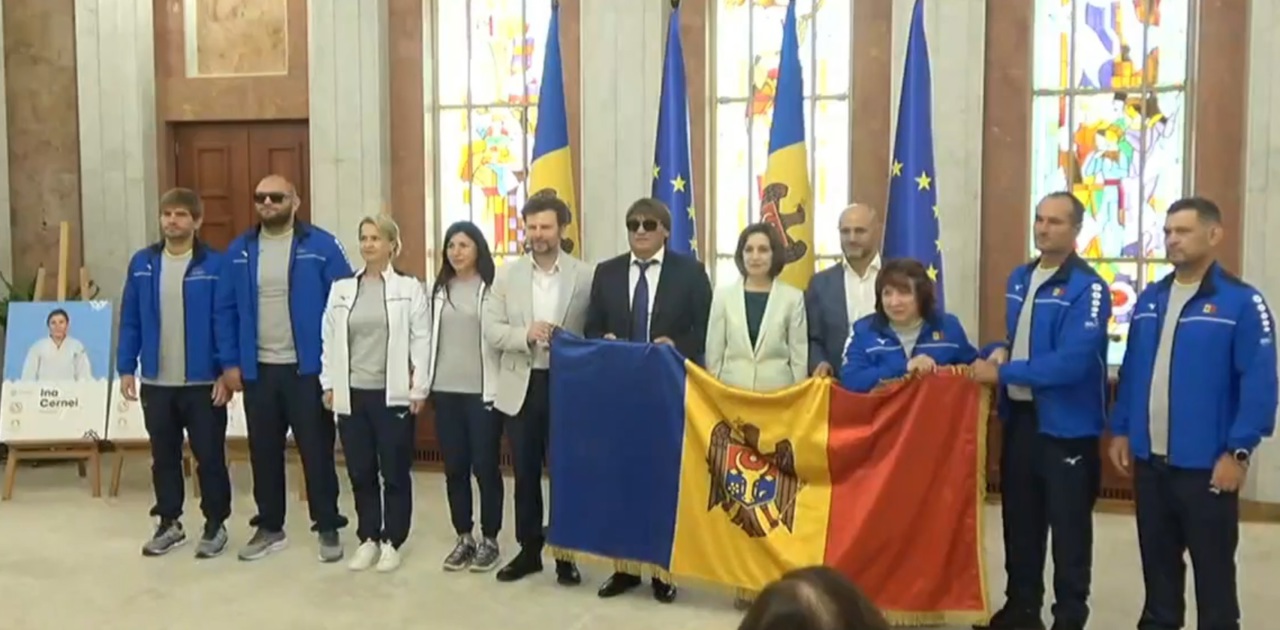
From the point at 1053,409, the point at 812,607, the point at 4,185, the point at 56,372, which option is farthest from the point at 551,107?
the point at 812,607

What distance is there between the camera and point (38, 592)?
15.9ft

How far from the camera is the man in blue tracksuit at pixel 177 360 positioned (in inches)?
207

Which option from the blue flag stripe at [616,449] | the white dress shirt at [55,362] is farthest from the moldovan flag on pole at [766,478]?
the white dress shirt at [55,362]

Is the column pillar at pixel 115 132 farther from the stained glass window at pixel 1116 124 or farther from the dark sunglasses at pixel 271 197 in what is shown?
the stained glass window at pixel 1116 124

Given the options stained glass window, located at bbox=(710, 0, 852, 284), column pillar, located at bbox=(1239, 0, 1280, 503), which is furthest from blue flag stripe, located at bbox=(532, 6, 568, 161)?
column pillar, located at bbox=(1239, 0, 1280, 503)

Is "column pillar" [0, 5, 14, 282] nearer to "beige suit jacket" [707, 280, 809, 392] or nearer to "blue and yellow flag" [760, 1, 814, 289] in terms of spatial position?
"blue and yellow flag" [760, 1, 814, 289]

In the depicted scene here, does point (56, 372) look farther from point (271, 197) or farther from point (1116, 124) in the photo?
point (1116, 124)

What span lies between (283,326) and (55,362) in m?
2.25

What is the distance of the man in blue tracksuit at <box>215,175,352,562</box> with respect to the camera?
519 centimetres

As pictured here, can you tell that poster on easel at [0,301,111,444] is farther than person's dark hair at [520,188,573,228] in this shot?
Yes

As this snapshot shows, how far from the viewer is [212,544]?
537cm

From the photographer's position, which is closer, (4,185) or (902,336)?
(902,336)

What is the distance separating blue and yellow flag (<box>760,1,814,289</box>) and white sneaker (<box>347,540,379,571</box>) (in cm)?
240

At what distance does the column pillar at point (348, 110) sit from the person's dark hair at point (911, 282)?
389 centimetres
